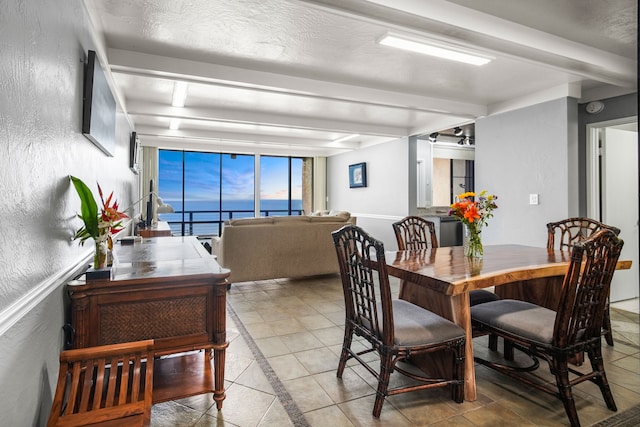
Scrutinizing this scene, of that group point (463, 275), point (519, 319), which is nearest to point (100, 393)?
point (463, 275)

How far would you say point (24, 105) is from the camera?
1.10 metres

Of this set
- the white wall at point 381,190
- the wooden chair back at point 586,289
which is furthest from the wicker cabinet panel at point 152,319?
the white wall at point 381,190

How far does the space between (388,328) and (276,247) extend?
2937 millimetres

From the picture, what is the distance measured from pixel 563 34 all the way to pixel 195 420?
3.68 metres

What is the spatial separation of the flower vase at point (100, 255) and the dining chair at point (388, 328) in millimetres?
1153

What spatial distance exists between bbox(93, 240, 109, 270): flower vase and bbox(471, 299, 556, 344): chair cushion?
6.90ft

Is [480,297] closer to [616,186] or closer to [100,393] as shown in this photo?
[100,393]


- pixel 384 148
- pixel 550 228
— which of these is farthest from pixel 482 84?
pixel 384 148

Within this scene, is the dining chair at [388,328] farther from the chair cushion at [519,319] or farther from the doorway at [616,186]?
the doorway at [616,186]

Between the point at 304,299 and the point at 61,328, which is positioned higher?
the point at 61,328

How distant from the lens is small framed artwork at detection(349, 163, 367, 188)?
7539 millimetres

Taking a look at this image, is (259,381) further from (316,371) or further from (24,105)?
(24,105)

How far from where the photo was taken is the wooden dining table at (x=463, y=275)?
1.87 metres

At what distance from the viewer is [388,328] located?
180 centimetres
